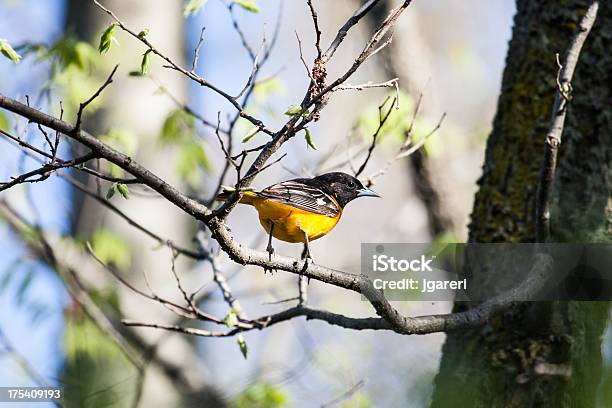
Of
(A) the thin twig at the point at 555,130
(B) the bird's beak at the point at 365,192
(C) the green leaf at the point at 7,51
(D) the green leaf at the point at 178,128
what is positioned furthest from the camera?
(D) the green leaf at the point at 178,128

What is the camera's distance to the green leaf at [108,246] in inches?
240

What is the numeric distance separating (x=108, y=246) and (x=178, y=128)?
1.26 m

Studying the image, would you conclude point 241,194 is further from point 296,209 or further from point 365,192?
point 365,192

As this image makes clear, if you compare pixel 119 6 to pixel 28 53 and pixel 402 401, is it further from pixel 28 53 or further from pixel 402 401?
pixel 402 401

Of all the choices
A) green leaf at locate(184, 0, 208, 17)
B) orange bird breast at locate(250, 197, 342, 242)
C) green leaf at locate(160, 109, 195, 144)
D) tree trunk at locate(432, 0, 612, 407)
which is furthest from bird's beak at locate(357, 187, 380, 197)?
green leaf at locate(184, 0, 208, 17)

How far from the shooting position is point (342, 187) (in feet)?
15.5

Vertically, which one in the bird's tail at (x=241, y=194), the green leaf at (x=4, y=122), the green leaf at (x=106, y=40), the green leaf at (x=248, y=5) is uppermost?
the green leaf at (x=248, y=5)

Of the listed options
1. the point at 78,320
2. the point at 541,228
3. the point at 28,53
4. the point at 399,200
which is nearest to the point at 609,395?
the point at 541,228

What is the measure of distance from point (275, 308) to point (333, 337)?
0.90 metres

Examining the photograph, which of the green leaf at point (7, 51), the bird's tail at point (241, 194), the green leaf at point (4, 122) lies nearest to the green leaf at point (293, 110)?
the bird's tail at point (241, 194)

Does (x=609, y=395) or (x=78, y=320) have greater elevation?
(x=78, y=320)

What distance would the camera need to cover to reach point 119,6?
23.1 ft

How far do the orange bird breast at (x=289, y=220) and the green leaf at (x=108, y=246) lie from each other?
2490 millimetres

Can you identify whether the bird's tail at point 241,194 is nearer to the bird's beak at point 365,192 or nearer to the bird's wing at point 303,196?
the bird's wing at point 303,196
